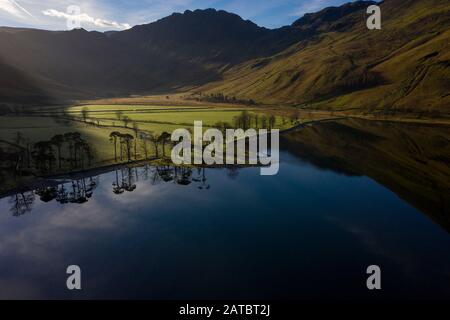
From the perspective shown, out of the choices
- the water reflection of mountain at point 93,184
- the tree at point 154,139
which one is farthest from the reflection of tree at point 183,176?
the tree at point 154,139

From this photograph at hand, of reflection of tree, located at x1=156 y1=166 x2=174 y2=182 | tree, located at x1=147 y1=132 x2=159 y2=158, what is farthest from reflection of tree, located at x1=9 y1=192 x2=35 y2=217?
tree, located at x1=147 y1=132 x2=159 y2=158

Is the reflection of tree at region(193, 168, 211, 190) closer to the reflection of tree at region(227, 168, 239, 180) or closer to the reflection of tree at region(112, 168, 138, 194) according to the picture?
the reflection of tree at region(227, 168, 239, 180)

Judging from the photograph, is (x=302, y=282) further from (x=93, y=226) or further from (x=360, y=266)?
(x=93, y=226)

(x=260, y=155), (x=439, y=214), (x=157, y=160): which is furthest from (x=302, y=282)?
(x=260, y=155)

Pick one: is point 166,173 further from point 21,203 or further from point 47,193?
Answer: point 21,203

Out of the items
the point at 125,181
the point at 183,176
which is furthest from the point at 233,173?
the point at 125,181

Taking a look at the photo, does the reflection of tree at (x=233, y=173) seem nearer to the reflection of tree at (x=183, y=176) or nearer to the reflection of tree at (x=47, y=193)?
the reflection of tree at (x=183, y=176)
